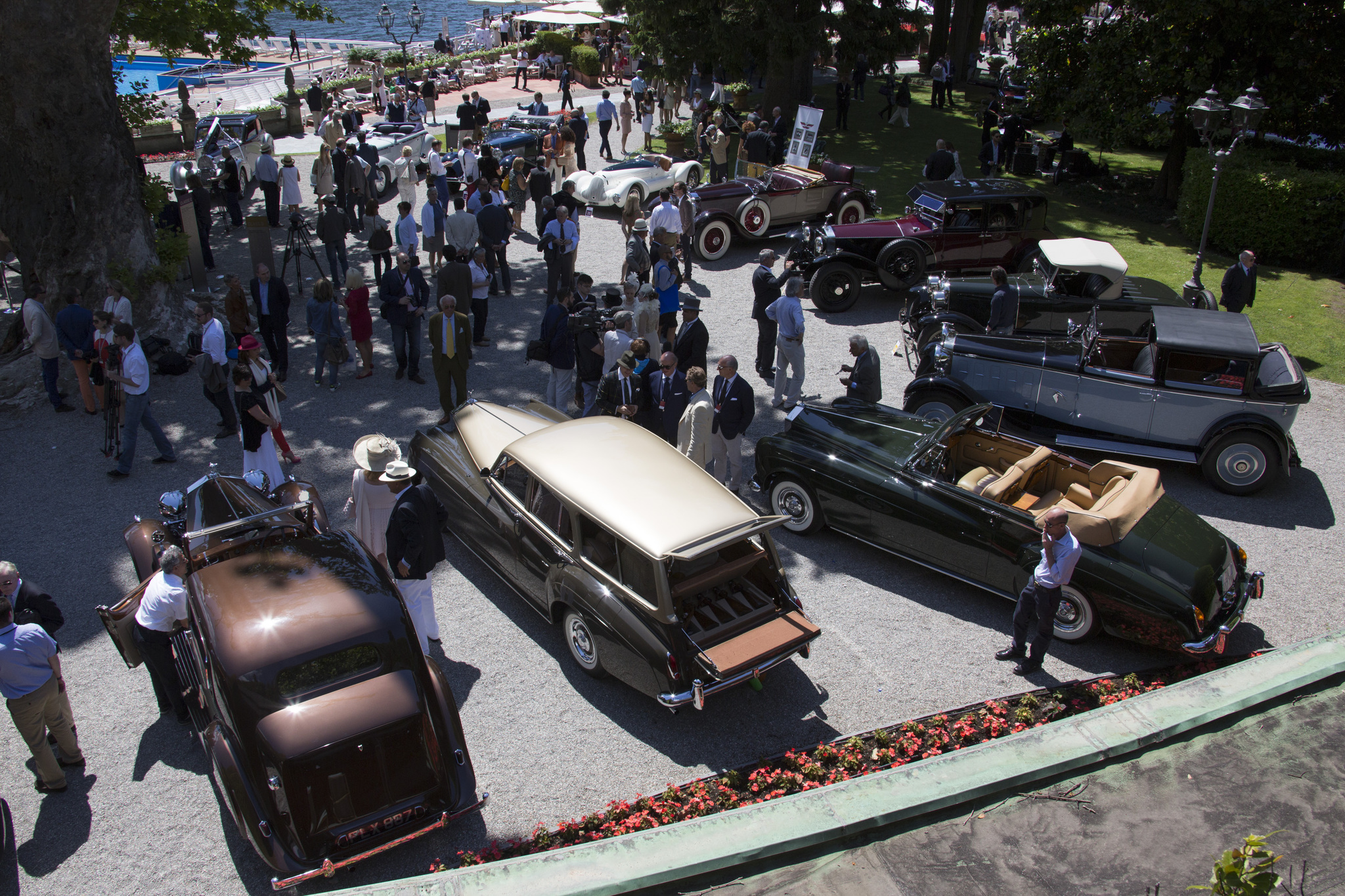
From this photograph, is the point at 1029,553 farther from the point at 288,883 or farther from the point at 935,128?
the point at 935,128

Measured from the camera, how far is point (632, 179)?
60.1 ft

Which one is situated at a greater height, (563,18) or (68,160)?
(563,18)

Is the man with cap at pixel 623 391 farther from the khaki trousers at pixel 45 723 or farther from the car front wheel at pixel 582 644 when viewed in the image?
the khaki trousers at pixel 45 723

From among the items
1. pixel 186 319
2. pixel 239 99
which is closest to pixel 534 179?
pixel 186 319

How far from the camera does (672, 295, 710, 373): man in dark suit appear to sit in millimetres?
9617

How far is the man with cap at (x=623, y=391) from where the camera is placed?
8781 millimetres

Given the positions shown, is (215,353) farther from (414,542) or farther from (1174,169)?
(1174,169)

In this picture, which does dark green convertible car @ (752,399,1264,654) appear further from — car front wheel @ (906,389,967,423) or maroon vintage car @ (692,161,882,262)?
maroon vintage car @ (692,161,882,262)


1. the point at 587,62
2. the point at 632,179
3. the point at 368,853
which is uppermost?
the point at 587,62

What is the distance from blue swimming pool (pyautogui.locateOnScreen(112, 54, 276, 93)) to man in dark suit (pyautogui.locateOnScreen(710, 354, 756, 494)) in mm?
37846

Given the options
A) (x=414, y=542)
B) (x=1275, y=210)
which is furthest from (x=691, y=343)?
(x=1275, y=210)

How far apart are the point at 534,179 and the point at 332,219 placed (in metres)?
4.20

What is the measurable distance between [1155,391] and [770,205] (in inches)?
340

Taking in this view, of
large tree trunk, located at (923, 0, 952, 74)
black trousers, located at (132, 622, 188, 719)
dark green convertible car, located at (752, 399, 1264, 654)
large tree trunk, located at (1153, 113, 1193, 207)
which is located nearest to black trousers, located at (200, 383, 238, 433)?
black trousers, located at (132, 622, 188, 719)
